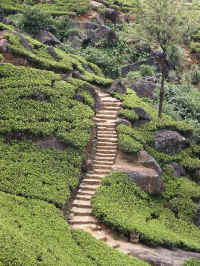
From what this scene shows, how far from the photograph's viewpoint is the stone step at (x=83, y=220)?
13.9m

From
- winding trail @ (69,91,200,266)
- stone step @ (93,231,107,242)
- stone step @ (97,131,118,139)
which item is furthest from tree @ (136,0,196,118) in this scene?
stone step @ (93,231,107,242)

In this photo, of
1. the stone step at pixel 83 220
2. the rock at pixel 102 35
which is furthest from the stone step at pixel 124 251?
the rock at pixel 102 35

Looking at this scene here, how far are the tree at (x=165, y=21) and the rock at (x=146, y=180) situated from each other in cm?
825

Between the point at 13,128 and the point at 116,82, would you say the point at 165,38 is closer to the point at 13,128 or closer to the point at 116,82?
the point at 116,82

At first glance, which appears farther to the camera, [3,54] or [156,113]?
[156,113]

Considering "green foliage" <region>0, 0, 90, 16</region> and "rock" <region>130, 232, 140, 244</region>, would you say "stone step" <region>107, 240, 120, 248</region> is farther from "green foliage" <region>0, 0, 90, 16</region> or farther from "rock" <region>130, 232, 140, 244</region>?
"green foliage" <region>0, 0, 90, 16</region>

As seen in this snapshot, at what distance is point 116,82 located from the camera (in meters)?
25.2

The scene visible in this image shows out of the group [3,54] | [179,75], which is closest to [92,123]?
[3,54]

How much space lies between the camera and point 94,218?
14.2 m

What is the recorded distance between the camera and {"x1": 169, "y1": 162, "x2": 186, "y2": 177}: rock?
1923 cm

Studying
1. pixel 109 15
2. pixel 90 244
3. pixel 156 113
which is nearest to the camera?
pixel 90 244

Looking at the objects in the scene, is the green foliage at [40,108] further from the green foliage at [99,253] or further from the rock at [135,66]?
the rock at [135,66]

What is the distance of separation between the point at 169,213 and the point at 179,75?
26.7m

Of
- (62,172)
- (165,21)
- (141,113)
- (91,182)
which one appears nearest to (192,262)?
(91,182)
